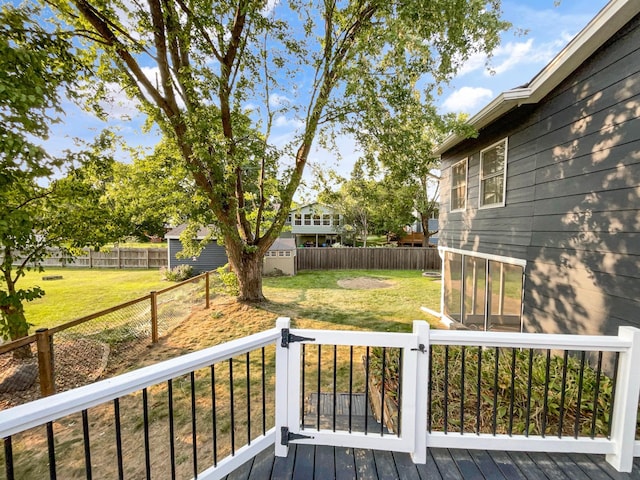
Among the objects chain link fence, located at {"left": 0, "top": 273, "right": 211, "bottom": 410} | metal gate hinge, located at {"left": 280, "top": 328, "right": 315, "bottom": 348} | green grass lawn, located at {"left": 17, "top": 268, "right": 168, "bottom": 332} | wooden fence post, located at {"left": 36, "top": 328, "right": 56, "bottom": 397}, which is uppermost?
metal gate hinge, located at {"left": 280, "top": 328, "right": 315, "bottom": 348}

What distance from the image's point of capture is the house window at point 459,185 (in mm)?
6418

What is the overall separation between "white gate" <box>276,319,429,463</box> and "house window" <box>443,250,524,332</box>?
3700 millimetres

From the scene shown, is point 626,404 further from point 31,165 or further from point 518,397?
point 31,165

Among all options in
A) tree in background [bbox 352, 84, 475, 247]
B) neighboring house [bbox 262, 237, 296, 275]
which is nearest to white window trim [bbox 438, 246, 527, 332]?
tree in background [bbox 352, 84, 475, 247]

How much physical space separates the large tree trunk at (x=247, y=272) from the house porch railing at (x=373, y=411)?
4.57m

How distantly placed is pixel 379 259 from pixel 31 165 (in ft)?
48.2

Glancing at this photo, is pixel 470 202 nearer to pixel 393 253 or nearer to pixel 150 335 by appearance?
pixel 150 335

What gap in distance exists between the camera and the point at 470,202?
614cm

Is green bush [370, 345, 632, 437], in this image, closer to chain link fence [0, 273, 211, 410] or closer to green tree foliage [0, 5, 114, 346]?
chain link fence [0, 273, 211, 410]

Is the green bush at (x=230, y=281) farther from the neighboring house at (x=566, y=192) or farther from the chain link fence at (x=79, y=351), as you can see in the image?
the neighboring house at (x=566, y=192)

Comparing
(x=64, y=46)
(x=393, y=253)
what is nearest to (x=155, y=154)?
(x=64, y=46)

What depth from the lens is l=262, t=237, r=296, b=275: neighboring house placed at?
1436 cm

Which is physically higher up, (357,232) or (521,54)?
(521,54)

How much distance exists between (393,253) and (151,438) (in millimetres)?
14427
